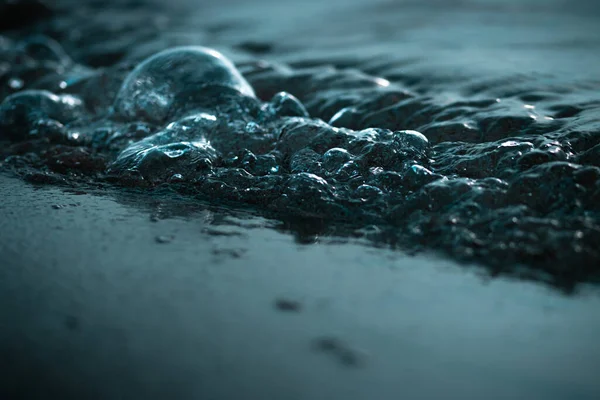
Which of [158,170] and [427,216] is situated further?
[158,170]

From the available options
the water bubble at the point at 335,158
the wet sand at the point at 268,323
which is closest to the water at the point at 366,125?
the water bubble at the point at 335,158

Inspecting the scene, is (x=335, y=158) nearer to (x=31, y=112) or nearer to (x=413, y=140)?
(x=413, y=140)

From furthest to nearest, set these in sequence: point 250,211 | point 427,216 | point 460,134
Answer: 1. point 460,134
2. point 250,211
3. point 427,216

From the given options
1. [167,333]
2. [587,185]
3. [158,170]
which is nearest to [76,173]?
[158,170]

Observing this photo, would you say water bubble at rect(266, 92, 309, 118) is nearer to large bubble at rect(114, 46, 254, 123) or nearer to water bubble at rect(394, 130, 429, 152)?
large bubble at rect(114, 46, 254, 123)

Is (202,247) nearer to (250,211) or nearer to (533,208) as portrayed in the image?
(250,211)

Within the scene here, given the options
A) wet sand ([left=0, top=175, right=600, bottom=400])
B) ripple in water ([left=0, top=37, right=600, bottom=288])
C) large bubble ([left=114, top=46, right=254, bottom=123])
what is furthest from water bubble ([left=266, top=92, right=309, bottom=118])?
wet sand ([left=0, top=175, right=600, bottom=400])

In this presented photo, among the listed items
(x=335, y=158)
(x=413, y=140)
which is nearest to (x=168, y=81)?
(x=335, y=158)

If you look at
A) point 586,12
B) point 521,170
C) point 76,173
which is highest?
point 586,12
